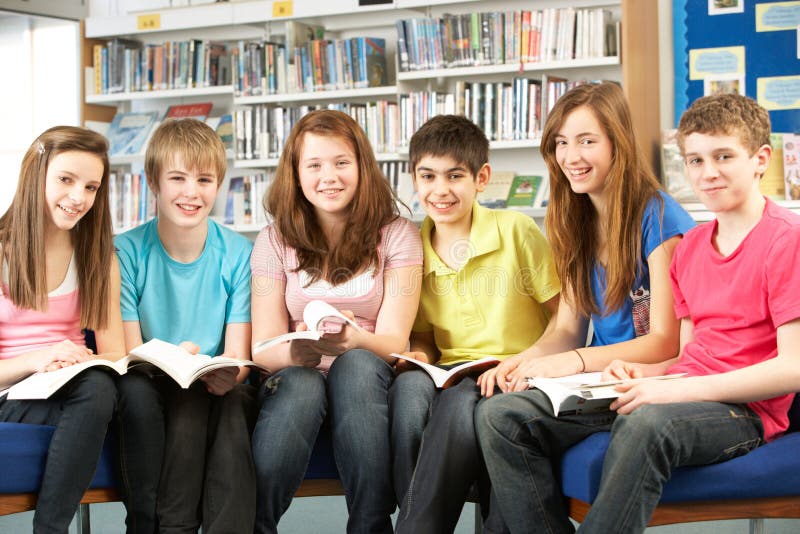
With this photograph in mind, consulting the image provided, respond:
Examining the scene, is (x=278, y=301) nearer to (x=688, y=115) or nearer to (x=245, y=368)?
(x=245, y=368)

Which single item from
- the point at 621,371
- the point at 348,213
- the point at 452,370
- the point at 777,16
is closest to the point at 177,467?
the point at 452,370

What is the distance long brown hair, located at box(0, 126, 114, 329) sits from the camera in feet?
5.82

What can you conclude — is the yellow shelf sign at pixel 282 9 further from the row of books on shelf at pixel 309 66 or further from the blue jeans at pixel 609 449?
the blue jeans at pixel 609 449

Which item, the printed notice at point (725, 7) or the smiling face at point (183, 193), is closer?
the smiling face at point (183, 193)

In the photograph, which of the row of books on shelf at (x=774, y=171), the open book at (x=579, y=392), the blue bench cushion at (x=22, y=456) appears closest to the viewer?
the open book at (x=579, y=392)

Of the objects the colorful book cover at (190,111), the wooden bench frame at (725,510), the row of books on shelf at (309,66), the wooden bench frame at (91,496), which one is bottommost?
the wooden bench frame at (91,496)

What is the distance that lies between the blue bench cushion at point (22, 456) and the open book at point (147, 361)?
68 mm

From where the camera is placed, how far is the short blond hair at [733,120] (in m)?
1.51

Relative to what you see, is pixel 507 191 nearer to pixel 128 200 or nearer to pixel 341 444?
pixel 128 200

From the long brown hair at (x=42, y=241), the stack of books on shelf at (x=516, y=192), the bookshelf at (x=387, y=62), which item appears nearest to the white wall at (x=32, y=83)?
the bookshelf at (x=387, y=62)

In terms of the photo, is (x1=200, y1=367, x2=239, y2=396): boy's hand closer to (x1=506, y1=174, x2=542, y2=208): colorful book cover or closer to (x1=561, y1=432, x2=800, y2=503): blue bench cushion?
(x1=561, y1=432, x2=800, y2=503): blue bench cushion

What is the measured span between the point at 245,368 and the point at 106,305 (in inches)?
12.0

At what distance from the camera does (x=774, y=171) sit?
335cm

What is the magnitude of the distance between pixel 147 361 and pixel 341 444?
1.28 ft
